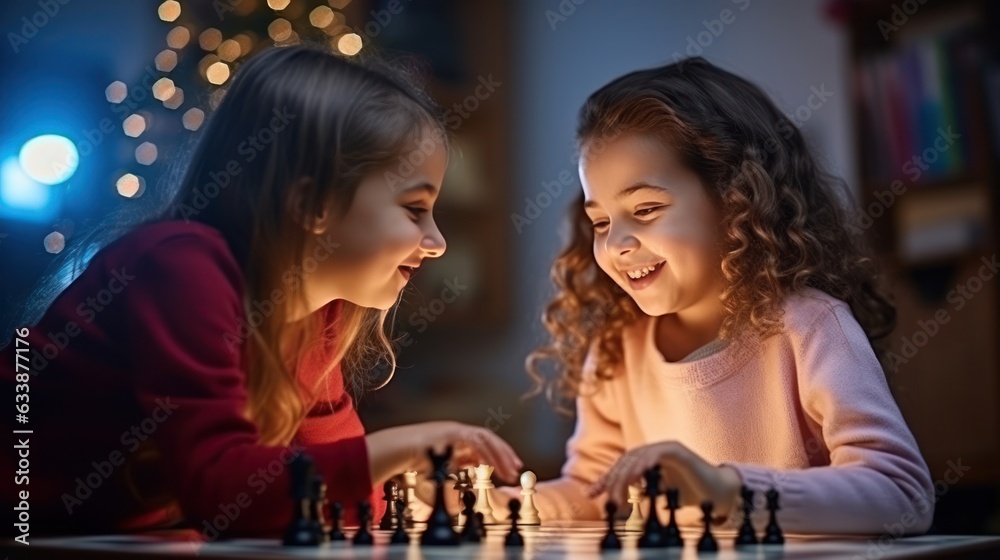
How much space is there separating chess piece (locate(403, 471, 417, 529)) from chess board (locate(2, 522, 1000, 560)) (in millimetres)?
97

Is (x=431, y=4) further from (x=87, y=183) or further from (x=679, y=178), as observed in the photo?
(x=679, y=178)

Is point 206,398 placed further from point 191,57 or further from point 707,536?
point 191,57

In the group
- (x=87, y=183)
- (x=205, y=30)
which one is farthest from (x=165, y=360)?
(x=205, y=30)

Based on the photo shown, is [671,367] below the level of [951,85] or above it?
below

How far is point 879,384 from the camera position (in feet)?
4.51

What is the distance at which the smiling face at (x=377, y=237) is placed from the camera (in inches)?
52.6

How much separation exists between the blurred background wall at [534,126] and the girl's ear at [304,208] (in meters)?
0.65

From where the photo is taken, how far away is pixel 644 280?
154cm

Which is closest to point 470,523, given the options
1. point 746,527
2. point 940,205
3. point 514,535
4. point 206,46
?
point 514,535

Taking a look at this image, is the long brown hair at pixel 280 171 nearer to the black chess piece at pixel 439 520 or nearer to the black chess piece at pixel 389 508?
the black chess piece at pixel 389 508

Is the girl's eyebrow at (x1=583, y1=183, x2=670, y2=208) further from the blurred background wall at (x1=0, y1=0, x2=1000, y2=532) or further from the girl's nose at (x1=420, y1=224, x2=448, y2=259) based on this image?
the blurred background wall at (x1=0, y1=0, x2=1000, y2=532)

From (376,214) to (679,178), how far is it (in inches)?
17.3

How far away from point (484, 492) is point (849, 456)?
464mm

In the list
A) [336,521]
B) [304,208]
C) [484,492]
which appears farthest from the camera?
[484,492]
